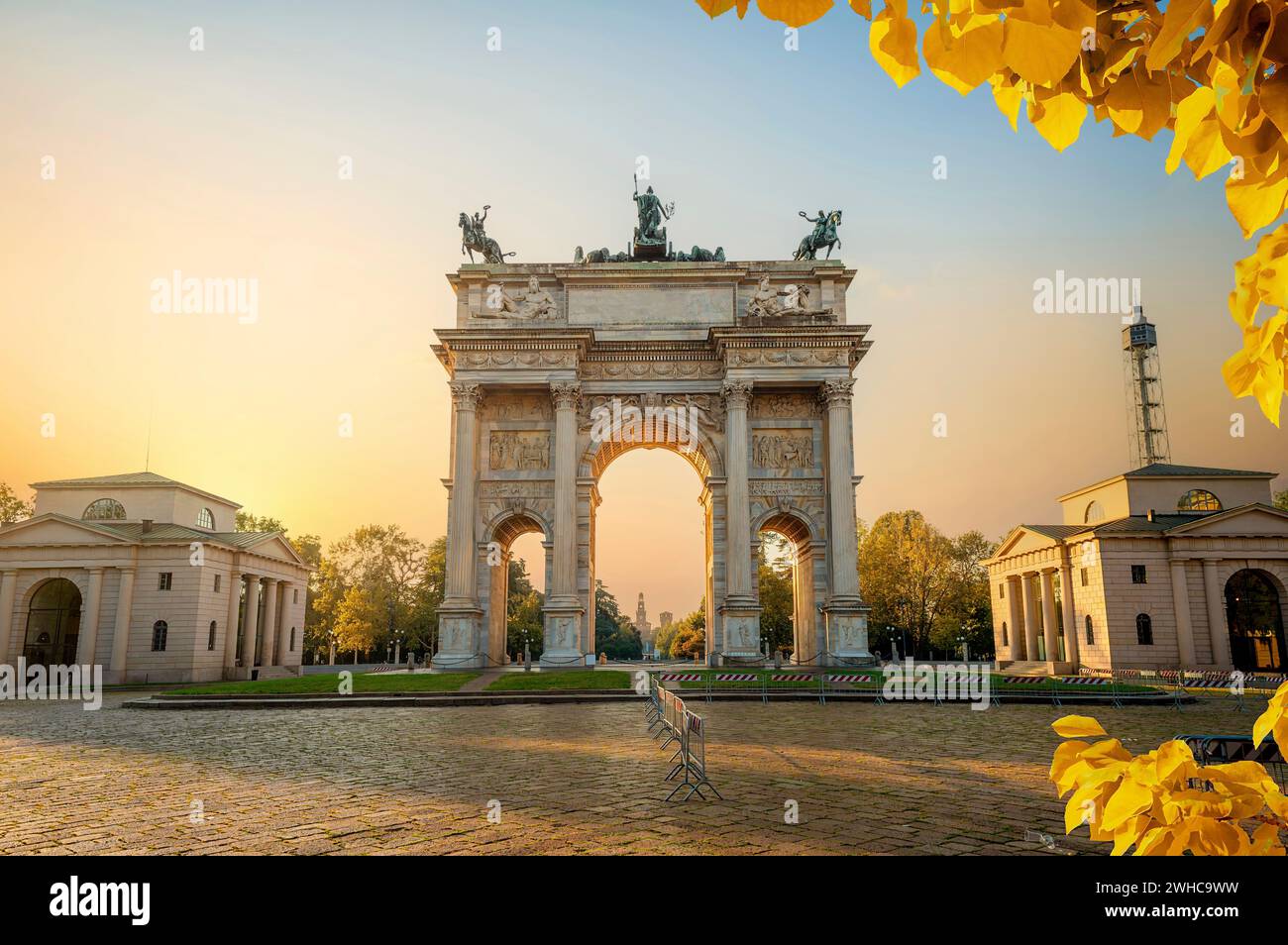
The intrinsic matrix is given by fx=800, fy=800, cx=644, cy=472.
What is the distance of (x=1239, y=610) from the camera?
47.4 meters

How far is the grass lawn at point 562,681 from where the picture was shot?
27.3 meters

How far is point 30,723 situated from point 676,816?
20344 mm

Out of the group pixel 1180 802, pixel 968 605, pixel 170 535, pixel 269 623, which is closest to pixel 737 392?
pixel 170 535

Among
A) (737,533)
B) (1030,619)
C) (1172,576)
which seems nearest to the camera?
(737,533)

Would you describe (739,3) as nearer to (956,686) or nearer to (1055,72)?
(1055,72)

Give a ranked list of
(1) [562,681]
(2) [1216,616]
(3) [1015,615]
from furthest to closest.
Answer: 1. (3) [1015,615]
2. (2) [1216,616]
3. (1) [562,681]

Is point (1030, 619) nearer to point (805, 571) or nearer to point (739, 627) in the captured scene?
point (805, 571)

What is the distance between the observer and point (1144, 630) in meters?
43.4

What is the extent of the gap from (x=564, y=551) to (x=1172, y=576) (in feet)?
109

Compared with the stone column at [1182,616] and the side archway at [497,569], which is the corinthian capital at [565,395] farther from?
the stone column at [1182,616]

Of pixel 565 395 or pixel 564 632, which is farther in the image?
pixel 565 395

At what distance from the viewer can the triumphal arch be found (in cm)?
3716

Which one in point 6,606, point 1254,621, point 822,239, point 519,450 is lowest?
point 1254,621
